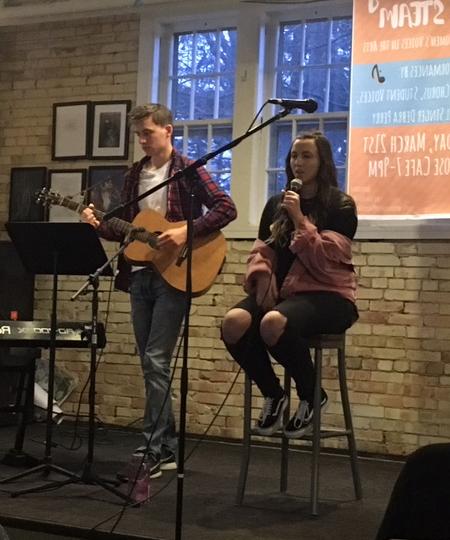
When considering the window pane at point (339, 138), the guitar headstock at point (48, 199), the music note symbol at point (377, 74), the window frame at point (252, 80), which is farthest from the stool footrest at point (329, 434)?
the music note symbol at point (377, 74)

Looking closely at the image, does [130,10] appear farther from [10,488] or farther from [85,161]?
[10,488]

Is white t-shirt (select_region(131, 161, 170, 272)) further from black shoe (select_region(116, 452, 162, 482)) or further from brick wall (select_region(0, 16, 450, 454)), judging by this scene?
brick wall (select_region(0, 16, 450, 454))

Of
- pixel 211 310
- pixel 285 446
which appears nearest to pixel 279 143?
pixel 211 310

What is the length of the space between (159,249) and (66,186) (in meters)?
2.34

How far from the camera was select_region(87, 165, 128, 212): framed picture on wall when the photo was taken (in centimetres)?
569

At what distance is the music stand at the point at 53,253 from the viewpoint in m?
3.52

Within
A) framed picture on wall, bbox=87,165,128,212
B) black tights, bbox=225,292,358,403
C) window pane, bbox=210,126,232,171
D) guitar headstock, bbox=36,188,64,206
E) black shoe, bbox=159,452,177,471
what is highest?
window pane, bbox=210,126,232,171

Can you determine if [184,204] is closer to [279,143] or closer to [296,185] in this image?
[296,185]

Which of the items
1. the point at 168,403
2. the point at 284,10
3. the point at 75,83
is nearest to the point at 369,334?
the point at 168,403

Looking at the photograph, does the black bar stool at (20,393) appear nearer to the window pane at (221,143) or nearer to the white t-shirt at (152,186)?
the white t-shirt at (152,186)

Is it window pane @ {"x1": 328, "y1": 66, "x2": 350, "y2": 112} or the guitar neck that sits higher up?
window pane @ {"x1": 328, "y1": 66, "x2": 350, "y2": 112}

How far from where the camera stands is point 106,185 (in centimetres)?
574

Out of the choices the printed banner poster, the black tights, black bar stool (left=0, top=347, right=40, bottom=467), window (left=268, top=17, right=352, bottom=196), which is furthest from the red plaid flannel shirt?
window (left=268, top=17, right=352, bottom=196)

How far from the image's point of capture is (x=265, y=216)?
3590 millimetres
